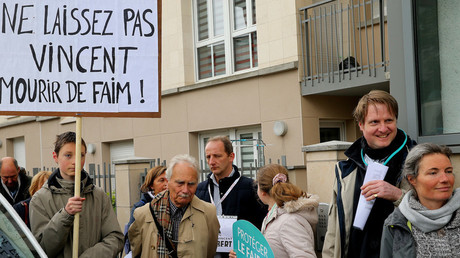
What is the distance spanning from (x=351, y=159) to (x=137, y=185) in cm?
603

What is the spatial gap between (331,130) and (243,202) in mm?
7597

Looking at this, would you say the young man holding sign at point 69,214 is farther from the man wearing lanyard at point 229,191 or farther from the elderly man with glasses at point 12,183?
the elderly man with glasses at point 12,183

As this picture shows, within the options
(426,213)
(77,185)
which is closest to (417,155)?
(426,213)

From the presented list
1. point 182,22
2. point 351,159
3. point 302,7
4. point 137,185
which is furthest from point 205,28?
point 351,159

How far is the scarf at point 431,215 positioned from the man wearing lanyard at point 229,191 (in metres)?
1.92

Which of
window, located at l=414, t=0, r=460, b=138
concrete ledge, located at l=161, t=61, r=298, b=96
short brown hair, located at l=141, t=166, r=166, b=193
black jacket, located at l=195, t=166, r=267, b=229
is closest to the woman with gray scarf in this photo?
window, located at l=414, t=0, r=460, b=138

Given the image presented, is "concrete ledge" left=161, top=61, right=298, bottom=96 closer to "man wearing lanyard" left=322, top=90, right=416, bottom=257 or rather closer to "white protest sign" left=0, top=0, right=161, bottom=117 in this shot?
"white protest sign" left=0, top=0, right=161, bottom=117

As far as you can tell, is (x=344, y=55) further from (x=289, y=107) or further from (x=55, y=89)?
(x=55, y=89)

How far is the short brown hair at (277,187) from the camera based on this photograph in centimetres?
412

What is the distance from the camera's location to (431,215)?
3.05 m

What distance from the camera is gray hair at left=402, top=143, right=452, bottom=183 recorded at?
10.5 ft

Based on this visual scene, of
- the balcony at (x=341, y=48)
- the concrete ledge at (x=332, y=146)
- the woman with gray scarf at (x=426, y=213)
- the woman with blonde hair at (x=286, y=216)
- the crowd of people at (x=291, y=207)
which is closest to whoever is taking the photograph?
the woman with gray scarf at (x=426, y=213)

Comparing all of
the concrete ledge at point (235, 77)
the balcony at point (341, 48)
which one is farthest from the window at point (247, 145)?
the balcony at point (341, 48)

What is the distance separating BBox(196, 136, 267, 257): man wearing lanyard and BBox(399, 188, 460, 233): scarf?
1.92 meters
